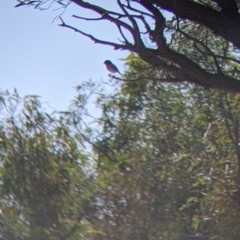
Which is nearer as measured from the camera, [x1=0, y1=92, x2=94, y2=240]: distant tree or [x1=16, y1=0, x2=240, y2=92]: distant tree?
[x1=16, y1=0, x2=240, y2=92]: distant tree

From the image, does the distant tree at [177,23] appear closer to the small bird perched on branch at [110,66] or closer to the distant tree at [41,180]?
the small bird perched on branch at [110,66]

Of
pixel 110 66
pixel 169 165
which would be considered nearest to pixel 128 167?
pixel 169 165

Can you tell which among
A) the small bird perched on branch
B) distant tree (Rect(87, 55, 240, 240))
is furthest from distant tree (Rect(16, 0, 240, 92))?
distant tree (Rect(87, 55, 240, 240))

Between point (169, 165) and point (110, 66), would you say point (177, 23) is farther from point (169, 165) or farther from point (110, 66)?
point (169, 165)

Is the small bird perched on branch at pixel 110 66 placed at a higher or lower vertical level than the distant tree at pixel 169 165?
lower

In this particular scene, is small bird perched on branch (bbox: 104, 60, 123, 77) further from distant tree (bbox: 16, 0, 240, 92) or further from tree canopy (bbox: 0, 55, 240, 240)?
tree canopy (bbox: 0, 55, 240, 240)

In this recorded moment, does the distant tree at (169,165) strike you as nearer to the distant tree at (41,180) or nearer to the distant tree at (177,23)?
the distant tree at (41,180)

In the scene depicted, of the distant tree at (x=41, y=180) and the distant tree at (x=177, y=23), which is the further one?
the distant tree at (x=41, y=180)

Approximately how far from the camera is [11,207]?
6.50 m

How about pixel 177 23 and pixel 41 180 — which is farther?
pixel 41 180

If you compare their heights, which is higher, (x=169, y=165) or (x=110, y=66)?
(x=169, y=165)

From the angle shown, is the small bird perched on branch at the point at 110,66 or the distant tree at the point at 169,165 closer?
the small bird perched on branch at the point at 110,66

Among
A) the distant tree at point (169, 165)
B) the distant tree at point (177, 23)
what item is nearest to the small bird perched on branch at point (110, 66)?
the distant tree at point (177, 23)

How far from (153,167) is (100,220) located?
0.85m
